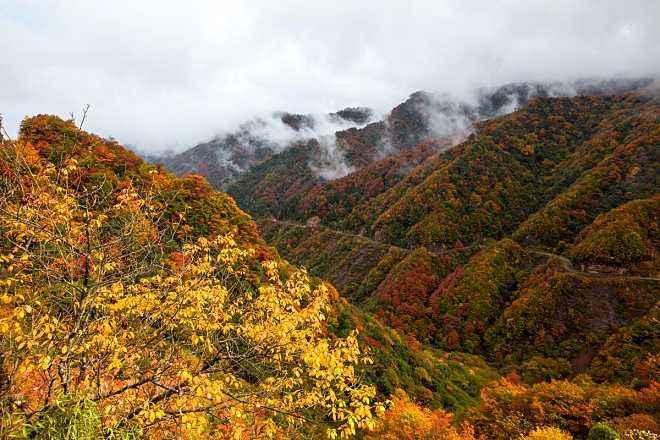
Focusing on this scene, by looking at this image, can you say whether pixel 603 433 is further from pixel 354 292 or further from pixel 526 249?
pixel 526 249

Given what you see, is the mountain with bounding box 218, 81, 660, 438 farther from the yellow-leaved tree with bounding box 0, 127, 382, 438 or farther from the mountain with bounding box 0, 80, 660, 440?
the yellow-leaved tree with bounding box 0, 127, 382, 438

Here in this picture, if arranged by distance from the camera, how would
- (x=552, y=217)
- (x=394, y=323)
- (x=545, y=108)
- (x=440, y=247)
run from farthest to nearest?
(x=545, y=108)
(x=440, y=247)
(x=552, y=217)
(x=394, y=323)

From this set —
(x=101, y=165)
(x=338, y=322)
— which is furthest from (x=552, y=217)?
(x=101, y=165)

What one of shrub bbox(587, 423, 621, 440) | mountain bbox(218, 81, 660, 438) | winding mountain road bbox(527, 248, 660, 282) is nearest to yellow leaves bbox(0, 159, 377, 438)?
shrub bbox(587, 423, 621, 440)

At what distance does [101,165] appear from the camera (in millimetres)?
31250

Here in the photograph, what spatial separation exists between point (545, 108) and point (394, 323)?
146 meters

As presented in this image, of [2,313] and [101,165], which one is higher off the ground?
[101,165]

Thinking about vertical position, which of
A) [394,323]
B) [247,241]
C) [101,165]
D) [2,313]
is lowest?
[394,323]

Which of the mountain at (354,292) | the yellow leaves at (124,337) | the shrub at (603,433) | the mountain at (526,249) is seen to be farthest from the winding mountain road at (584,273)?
the yellow leaves at (124,337)

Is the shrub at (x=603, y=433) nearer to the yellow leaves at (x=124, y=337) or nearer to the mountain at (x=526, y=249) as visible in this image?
the mountain at (x=526, y=249)

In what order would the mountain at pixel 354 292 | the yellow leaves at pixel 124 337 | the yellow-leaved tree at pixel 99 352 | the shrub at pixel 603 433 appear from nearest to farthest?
the yellow-leaved tree at pixel 99 352, the yellow leaves at pixel 124 337, the mountain at pixel 354 292, the shrub at pixel 603 433

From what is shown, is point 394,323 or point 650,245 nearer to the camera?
point 650,245

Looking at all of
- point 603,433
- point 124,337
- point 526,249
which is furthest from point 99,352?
point 526,249

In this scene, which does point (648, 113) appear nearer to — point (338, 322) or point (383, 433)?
point (338, 322)
